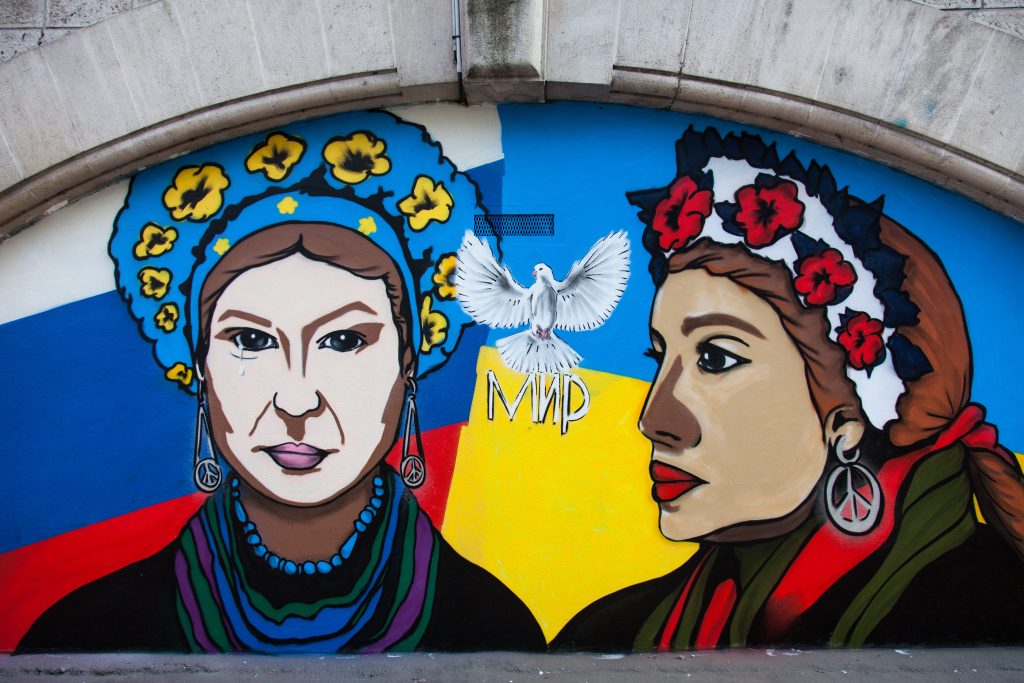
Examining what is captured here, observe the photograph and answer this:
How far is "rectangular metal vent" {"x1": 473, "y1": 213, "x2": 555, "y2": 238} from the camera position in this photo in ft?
15.8

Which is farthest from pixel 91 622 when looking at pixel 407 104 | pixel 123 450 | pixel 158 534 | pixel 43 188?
pixel 407 104

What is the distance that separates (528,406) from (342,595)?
58.2 inches

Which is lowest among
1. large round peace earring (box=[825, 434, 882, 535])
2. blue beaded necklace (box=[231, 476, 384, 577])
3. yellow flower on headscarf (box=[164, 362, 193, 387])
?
blue beaded necklace (box=[231, 476, 384, 577])

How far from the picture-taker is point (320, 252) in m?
4.84

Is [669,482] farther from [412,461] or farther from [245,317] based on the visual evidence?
[245,317]

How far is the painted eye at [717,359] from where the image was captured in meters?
4.78

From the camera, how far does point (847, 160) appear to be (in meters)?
4.80


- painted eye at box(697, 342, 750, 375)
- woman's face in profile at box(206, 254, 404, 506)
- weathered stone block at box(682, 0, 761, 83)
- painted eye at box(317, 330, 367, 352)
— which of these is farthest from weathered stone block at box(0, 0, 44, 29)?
painted eye at box(697, 342, 750, 375)

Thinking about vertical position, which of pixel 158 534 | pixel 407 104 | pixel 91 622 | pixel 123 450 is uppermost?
pixel 407 104

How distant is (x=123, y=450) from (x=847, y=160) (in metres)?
4.39

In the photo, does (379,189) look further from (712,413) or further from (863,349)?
(863,349)

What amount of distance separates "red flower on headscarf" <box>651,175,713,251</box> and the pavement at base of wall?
2.29m

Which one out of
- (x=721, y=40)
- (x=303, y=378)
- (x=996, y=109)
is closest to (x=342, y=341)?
(x=303, y=378)

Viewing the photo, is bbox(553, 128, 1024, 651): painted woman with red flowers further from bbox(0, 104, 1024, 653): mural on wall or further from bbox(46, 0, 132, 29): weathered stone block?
bbox(46, 0, 132, 29): weathered stone block
